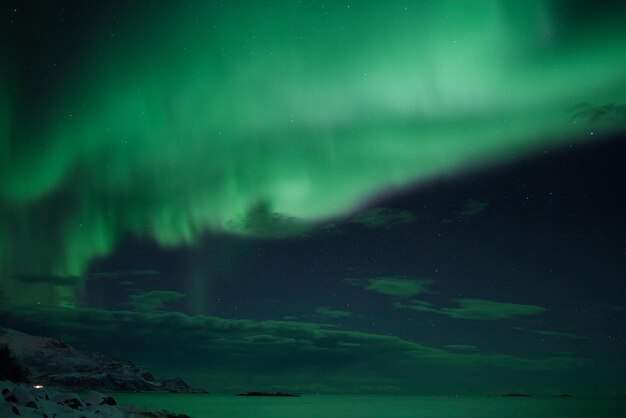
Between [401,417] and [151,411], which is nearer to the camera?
[151,411]

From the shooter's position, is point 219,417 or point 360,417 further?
point 360,417

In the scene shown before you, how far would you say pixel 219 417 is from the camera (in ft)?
370

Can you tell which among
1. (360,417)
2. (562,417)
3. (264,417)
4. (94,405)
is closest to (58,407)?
(94,405)

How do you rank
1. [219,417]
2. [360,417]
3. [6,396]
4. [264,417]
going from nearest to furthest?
[6,396] → [219,417] → [264,417] → [360,417]

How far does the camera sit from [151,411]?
49750 mm

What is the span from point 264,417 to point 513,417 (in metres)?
58.8

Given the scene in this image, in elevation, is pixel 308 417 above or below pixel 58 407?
below

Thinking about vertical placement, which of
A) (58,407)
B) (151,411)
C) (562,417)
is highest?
(58,407)

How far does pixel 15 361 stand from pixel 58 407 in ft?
133

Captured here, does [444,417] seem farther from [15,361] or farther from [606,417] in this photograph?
[15,361]

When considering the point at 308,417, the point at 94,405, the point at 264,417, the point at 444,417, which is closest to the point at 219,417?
the point at 264,417

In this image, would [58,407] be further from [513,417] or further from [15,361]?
[513,417]

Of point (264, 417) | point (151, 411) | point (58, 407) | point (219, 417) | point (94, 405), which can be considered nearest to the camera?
point (58, 407)

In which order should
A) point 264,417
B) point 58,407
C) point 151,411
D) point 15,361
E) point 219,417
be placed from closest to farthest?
point 58,407, point 151,411, point 15,361, point 219,417, point 264,417
